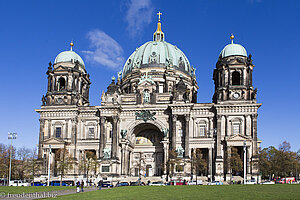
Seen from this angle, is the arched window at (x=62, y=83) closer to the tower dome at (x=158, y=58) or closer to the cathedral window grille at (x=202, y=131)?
the tower dome at (x=158, y=58)

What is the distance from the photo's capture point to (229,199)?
28.7 meters

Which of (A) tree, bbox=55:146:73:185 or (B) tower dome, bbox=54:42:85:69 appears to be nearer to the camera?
(A) tree, bbox=55:146:73:185

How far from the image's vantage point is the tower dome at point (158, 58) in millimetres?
92125

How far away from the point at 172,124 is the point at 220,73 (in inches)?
567

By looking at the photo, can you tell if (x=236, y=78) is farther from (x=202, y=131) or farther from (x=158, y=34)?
(x=158, y=34)

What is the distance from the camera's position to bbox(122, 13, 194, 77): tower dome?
92.1m

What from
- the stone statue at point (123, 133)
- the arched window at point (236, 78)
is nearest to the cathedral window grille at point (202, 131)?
the arched window at point (236, 78)

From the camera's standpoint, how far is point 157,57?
304 ft

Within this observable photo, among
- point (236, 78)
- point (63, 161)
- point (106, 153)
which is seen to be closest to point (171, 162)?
point (106, 153)

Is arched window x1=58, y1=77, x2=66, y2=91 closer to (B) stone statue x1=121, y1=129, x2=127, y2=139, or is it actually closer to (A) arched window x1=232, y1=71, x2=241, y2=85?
(B) stone statue x1=121, y1=129, x2=127, y2=139

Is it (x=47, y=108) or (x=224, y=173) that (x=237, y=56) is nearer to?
(x=224, y=173)

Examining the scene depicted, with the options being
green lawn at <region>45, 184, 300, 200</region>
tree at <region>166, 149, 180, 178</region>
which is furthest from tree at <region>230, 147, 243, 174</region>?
green lawn at <region>45, 184, 300, 200</region>

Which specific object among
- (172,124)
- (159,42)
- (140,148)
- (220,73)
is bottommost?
(140,148)

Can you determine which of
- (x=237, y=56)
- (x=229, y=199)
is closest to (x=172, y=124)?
(x=237, y=56)
